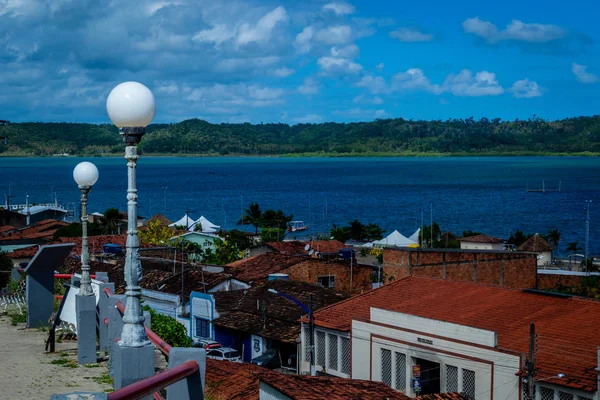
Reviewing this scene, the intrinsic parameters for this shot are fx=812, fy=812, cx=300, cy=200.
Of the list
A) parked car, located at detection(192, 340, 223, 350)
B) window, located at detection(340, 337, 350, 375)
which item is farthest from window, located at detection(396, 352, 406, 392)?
parked car, located at detection(192, 340, 223, 350)

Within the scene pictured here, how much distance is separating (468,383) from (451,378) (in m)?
0.65

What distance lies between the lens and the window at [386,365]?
Result: 69.7ft

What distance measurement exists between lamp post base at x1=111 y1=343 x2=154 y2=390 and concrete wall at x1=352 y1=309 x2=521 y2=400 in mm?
12780

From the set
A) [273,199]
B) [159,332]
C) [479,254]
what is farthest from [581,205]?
[159,332]

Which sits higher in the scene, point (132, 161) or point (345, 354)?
point (132, 161)

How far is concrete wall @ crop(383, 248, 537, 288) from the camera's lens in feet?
108

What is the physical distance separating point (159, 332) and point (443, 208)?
131m

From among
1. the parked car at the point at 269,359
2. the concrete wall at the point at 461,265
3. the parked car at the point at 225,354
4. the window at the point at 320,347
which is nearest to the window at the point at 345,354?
the window at the point at 320,347

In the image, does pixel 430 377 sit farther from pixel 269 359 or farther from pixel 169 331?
pixel 269 359

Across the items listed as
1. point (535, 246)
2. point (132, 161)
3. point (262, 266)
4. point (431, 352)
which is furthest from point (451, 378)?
point (535, 246)

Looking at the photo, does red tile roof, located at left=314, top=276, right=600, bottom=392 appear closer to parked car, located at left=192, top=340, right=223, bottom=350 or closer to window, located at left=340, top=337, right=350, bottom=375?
window, located at left=340, top=337, right=350, bottom=375

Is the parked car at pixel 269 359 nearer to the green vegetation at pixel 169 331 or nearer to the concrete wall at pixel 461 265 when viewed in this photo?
the concrete wall at pixel 461 265

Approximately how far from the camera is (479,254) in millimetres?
34188

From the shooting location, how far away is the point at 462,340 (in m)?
19.4
